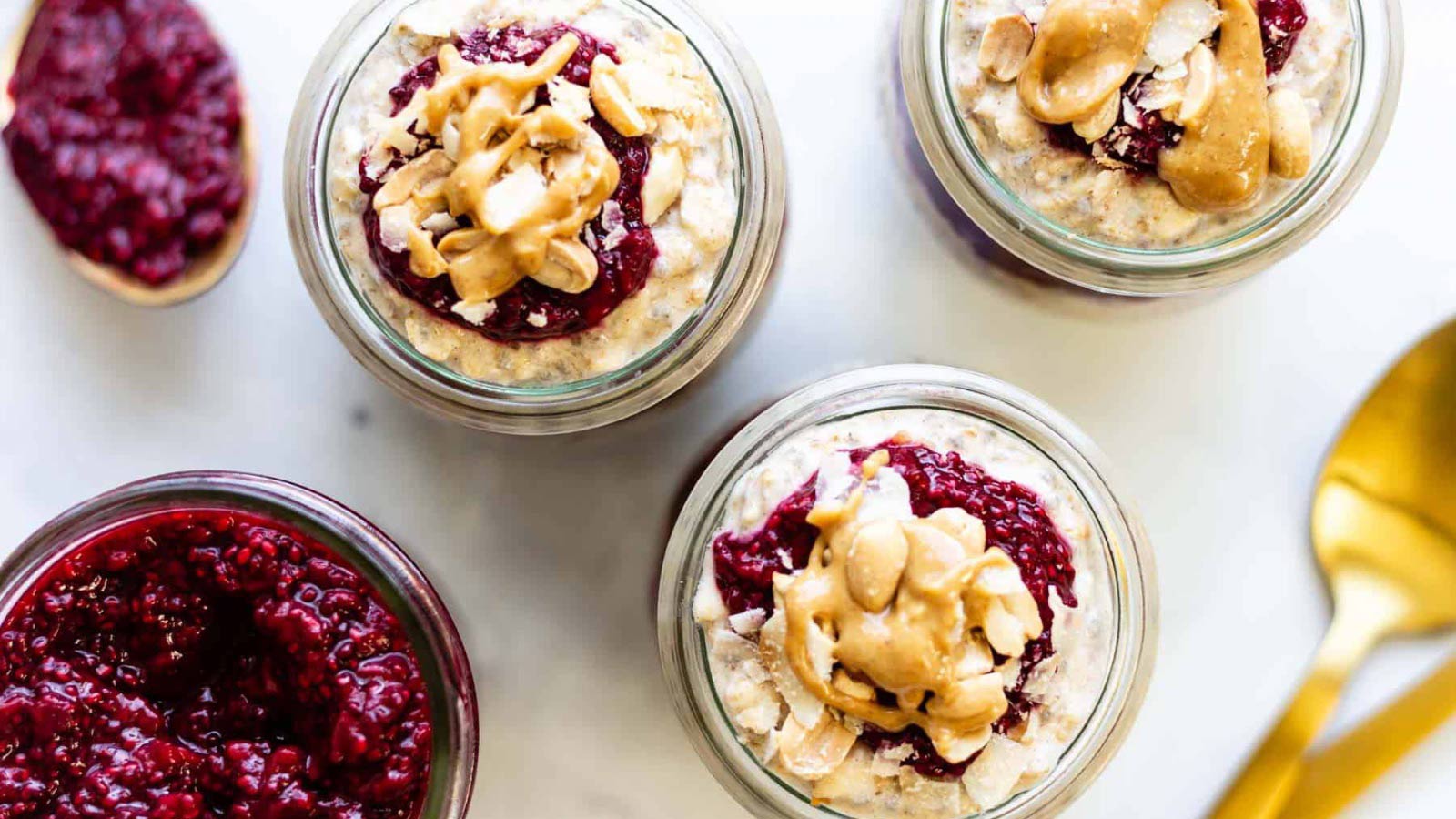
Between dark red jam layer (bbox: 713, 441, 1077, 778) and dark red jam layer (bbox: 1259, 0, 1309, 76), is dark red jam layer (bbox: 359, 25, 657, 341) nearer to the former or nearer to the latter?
dark red jam layer (bbox: 713, 441, 1077, 778)

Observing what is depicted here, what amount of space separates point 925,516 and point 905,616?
13 cm

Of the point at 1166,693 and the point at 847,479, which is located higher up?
the point at 847,479

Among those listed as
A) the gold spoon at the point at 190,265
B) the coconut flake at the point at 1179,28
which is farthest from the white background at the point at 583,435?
the coconut flake at the point at 1179,28

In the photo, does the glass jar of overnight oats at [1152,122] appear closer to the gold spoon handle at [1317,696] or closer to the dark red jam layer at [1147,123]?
the dark red jam layer at [1147,123]

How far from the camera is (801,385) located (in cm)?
180

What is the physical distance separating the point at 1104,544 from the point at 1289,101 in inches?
21.8

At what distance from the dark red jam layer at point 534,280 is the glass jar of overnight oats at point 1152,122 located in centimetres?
40

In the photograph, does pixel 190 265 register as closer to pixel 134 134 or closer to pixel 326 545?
pixel 134 134

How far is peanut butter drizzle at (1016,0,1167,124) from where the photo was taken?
4.71 feet

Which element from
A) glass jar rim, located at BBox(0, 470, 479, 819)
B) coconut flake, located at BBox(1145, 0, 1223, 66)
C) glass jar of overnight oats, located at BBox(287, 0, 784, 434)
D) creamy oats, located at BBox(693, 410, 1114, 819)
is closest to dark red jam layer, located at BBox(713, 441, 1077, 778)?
creamy oats, located at BBox(693, 410, 1114, 819)

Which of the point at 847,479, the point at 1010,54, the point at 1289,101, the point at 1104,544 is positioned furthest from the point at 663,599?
the point at 1289,101

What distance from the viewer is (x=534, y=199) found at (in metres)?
→ 1.36

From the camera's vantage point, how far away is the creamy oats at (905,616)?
139 centimetres

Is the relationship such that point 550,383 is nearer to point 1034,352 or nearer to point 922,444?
point 922,444
